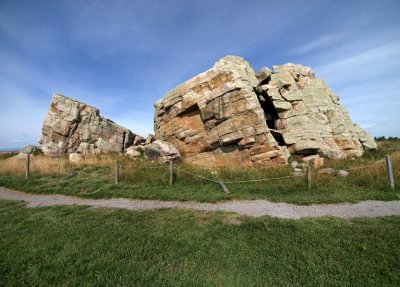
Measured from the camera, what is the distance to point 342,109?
2455 centimetres

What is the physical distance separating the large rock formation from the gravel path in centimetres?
864

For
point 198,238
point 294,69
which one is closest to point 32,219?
point 198,238

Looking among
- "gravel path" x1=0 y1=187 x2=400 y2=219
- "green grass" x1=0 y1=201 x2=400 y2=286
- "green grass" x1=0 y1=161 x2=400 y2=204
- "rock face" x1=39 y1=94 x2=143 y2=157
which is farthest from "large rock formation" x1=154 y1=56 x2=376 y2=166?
"green grass" x1=0 y1=201 x2=400 y2=286

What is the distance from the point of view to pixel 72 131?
2798 cm

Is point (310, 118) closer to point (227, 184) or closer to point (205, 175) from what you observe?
point (205, 175)

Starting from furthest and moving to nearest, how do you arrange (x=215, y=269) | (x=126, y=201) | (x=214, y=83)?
(x=214, y=83) < (x=126, y=201) < (x=215, y=269)

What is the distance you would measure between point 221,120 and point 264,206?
36.5 feet

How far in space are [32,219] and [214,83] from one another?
16658mm

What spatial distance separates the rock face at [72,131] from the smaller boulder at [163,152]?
9689 mm

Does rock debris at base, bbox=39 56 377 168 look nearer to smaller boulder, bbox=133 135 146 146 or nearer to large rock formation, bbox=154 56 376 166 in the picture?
large rock formation, bbox=154 56 376 166

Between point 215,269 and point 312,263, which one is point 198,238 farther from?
point 312,263

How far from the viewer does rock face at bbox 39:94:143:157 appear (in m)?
27.5

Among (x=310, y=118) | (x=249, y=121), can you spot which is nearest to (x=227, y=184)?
(x=249, y=121)

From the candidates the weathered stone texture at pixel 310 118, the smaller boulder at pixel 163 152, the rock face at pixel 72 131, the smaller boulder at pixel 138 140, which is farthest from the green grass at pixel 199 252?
the smaller boulder at pixel 138 140
